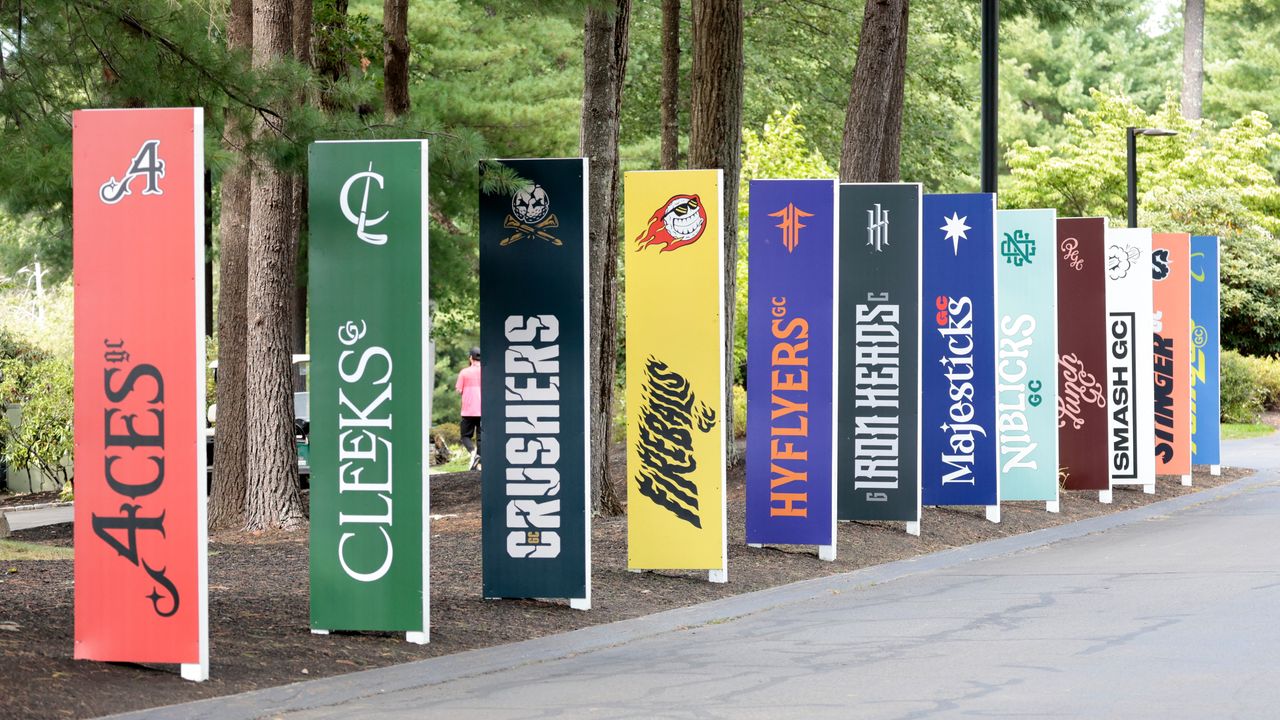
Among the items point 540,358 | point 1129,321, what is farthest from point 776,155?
point 540,358

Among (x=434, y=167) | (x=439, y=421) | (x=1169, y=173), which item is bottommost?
(x=439, y=421)

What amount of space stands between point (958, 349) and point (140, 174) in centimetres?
1032

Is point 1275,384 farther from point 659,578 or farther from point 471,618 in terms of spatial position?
point 471,618

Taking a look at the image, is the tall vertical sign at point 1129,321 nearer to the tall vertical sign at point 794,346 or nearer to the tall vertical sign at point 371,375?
the tall vertical sign at point 794,346

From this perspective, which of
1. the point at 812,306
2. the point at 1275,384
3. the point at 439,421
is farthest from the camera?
the point at 439,421

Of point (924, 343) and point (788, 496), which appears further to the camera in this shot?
point (924, 343)

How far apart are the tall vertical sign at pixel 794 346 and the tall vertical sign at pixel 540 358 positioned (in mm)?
3144

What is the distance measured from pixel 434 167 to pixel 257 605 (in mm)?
3323

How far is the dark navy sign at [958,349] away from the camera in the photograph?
17.3 metres

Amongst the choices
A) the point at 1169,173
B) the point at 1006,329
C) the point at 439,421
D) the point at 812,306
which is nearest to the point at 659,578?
the point at 812,306

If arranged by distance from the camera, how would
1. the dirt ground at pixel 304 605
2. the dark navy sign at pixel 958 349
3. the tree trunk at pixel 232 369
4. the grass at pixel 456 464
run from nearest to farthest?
the dirt ground at pixel 304 605 → the dark navy sign at pixel 958 349 → the tree trunk at pixel 232 369 → the grass at pixel 456 464

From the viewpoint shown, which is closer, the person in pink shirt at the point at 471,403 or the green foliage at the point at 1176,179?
the person in pink shirt at the point at 471,403

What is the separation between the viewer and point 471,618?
37.8 feet

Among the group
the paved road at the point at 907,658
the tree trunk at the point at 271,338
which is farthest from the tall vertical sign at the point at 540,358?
the tree trunk at the point at 271,338
